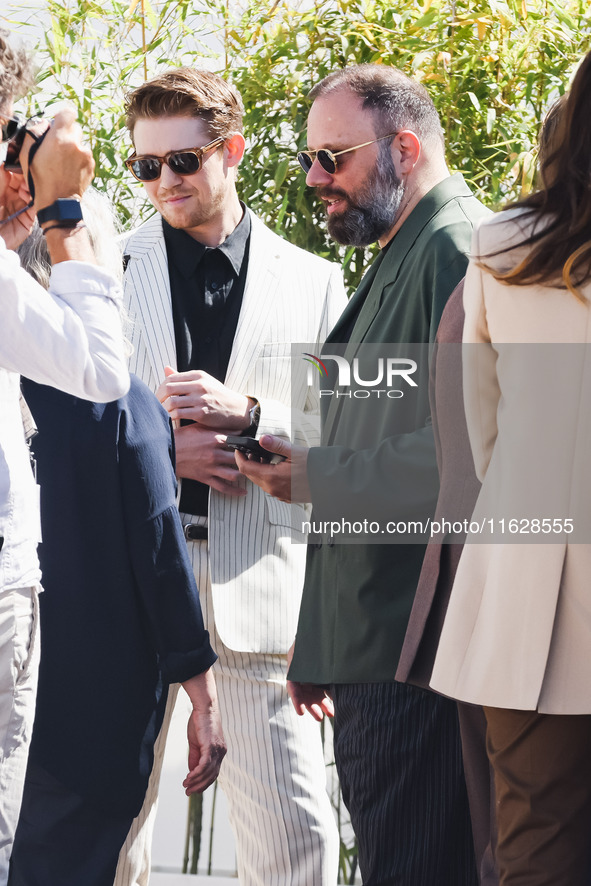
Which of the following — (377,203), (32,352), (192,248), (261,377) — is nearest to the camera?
(32,352)

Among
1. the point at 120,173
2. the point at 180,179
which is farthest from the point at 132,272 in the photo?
the point at 120,173

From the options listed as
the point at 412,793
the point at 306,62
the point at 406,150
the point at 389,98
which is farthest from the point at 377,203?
the point at 412,793

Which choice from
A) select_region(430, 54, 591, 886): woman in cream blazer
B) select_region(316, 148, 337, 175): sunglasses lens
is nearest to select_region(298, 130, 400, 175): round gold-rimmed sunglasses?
select_region(316, 148, 337, 175): sunglasses lens

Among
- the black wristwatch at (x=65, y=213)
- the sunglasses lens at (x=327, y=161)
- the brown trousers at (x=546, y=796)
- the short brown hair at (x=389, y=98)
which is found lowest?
the brown trousers at (x=546, y=796)

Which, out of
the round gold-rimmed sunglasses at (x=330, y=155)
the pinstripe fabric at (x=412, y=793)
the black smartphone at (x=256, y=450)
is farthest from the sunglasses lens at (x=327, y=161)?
the pinstripe fabric at (x=412, y=793)

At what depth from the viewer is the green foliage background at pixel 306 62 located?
9.46 feet

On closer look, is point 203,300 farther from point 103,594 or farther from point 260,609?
point 103,594

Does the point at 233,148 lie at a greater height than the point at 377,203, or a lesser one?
greater

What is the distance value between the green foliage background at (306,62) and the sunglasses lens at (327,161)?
0.60 m

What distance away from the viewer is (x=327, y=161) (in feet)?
7.80

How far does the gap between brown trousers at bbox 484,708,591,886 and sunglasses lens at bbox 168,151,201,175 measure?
1.66 metres

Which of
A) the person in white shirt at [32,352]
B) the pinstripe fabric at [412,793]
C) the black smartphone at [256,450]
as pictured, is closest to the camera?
the person in white shirt at [32,352]

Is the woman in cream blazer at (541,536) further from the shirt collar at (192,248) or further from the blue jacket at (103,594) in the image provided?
the shirt collar at (192,248)

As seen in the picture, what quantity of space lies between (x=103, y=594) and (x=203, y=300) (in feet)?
3.47
